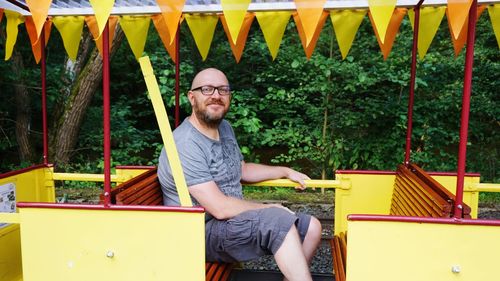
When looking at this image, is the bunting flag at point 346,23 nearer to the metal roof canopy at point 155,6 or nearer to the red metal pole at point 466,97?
the metal roof canopy at point 155,6

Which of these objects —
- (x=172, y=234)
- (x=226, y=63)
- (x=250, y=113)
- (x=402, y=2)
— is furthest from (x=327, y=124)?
(x=172, y=234)

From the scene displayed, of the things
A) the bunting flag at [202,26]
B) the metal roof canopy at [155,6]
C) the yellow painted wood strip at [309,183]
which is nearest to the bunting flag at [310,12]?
the metal roof canopy at [155,6]

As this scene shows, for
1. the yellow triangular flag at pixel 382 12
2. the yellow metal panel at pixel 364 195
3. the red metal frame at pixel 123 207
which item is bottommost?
the yellow metal panel at pixel 364 195

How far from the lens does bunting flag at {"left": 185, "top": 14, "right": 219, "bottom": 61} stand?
3404 millimetres

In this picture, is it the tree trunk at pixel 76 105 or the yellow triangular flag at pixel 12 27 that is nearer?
the yellow triangular flag at pixel 12 27

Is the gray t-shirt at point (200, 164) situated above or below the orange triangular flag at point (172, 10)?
below

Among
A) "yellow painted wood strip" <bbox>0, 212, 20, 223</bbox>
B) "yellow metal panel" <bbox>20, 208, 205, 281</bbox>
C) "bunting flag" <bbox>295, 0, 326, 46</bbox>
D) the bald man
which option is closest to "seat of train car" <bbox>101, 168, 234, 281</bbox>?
the bald man

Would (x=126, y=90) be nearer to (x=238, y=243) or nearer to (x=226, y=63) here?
(x=226, y=63)

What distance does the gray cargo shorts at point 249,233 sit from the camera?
7.66 feet

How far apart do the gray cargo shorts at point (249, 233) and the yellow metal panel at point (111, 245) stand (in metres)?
0.41

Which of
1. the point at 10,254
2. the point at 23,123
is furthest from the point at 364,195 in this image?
the point at 23,123

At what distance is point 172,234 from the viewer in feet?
6.70

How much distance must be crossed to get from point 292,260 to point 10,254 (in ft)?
6.36

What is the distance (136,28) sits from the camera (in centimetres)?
345
